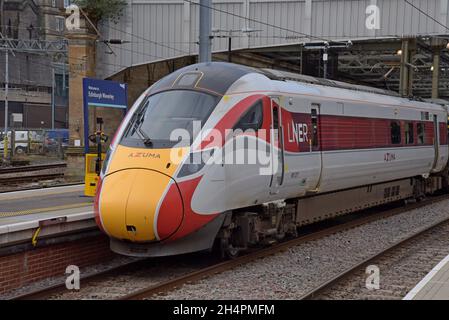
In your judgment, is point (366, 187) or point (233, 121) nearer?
point (233, 121)

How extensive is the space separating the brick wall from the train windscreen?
185 centimetres

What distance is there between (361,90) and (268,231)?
5801 mm

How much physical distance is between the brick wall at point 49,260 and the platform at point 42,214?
238mm

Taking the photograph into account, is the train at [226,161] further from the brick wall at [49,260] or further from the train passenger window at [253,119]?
the brick wall at [49,260]

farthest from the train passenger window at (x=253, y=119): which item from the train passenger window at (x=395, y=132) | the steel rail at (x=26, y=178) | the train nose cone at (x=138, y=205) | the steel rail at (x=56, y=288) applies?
the steel rail at (x=26, y=178)

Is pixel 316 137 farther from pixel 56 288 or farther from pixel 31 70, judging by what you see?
pixel 31 70

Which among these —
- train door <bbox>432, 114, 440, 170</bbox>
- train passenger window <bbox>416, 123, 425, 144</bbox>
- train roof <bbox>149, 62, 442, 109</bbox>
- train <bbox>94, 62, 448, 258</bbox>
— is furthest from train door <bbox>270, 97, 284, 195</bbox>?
train door <bbox>432, 114, 440, 170</bbox>

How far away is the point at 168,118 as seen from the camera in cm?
1000

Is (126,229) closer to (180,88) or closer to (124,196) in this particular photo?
(124,196)

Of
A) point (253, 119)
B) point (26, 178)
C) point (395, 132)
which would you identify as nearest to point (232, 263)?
point (253, 119)

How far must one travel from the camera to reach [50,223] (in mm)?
9422

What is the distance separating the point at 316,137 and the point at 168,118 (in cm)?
364

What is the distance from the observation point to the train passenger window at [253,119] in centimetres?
1016
